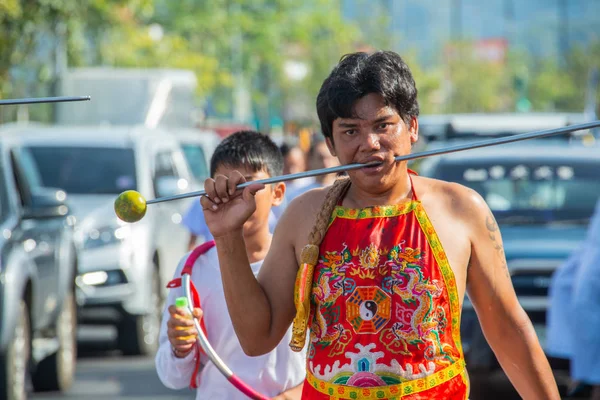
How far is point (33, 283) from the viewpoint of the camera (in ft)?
28.7

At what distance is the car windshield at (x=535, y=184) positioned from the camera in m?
9.06

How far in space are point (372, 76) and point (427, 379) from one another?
808 mm

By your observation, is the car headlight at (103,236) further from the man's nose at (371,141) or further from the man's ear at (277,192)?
the man's nose at (371,141)

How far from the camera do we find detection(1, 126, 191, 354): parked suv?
37.4 ft

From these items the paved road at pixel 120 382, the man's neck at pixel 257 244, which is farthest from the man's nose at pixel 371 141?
the paved road at pixel 120 382

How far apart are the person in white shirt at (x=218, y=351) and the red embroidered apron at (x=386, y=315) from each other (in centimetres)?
78

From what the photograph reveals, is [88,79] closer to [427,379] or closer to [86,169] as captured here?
[86,169]

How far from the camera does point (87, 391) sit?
32.3ft

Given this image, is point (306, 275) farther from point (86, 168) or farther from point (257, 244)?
point (86, 168)

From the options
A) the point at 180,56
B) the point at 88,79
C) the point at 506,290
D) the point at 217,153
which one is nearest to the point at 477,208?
the point at 506,290

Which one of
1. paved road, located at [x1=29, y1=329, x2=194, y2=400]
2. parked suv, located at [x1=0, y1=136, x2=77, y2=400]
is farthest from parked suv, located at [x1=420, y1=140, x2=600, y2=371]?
parked suv, located at [x1=0, y1=136, x2=77, y2=400]

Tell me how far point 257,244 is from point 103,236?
704cm

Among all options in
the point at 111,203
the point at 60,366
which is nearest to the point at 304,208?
the point at 60,366

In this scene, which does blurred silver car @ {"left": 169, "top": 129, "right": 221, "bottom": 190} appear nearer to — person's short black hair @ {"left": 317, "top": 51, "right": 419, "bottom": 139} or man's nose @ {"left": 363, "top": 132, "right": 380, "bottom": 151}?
person's short black hair @ {"left": 317, "top": 51, "right": 419, "bottom": 139}
